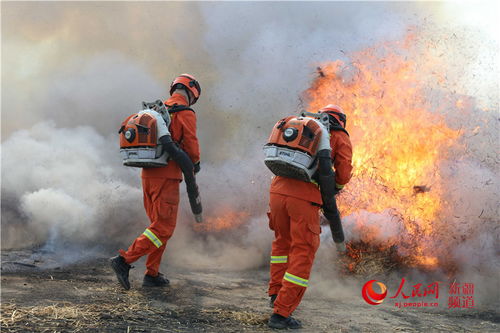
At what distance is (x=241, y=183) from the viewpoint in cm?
895

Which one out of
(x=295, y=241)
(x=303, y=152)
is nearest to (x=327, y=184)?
(x=303, y=152)

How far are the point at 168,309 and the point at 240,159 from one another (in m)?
5.27

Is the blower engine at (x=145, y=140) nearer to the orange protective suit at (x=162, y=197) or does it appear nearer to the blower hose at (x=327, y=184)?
the orange protective suit at (x=162, y=197)

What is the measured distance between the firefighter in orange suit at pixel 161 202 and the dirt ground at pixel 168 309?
0.85 feet

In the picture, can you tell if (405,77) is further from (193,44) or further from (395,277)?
(193,44)

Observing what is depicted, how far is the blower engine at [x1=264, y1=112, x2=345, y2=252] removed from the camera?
420cm

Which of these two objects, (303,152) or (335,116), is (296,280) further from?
(335,116)

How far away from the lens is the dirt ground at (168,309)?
3.86 m

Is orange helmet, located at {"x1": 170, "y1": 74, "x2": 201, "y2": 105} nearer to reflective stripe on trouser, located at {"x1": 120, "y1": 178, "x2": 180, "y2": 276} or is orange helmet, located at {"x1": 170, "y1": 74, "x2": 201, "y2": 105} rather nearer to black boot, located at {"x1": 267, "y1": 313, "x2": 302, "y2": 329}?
reflective stripe on trouser, located at {"x1": 120, "y1": 178, "x2": 180, "y2": 276}

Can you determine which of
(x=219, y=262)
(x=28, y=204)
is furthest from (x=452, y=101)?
(x=28, y=204)

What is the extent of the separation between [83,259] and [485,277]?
5554 mm

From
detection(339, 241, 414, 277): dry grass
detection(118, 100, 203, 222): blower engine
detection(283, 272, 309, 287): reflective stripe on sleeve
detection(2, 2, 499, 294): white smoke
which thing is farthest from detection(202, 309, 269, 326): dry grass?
detection(2, 2, 499, 294): white smoke

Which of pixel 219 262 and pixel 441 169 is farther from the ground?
pixel 441 169

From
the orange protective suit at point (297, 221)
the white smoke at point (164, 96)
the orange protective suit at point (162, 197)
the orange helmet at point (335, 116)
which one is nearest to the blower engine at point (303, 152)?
the orange protective suit at point (297, 221)
